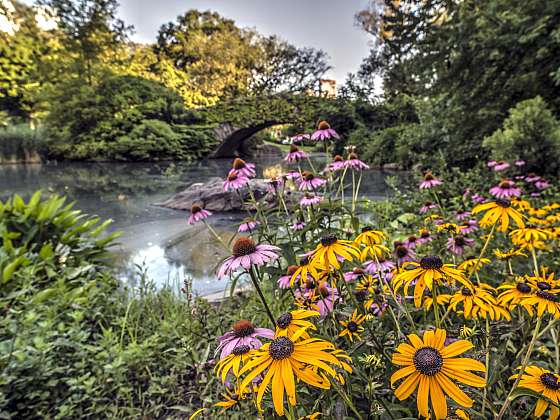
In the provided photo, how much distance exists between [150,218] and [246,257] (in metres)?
4.28

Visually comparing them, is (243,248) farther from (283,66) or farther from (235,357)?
(283,66)

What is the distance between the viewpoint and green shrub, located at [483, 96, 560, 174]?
3330mm

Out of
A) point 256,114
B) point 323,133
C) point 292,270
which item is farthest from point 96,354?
point 256,114

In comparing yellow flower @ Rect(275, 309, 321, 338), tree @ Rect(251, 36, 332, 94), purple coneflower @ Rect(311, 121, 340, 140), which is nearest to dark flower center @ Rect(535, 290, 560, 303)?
yellow flower @ Rect(275, 309, 321, 338)

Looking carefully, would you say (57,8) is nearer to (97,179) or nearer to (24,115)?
(24,115)

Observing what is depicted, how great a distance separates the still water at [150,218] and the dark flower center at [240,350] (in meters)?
0.63

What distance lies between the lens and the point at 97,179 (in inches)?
316

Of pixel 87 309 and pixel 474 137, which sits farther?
pixel 474 137

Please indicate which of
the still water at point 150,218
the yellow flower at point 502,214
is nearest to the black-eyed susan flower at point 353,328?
the yellow flower at point 502,214

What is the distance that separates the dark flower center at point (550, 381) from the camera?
53 centimetres

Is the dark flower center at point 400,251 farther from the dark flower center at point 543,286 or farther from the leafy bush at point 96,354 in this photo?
the leafy bush at point 96,354

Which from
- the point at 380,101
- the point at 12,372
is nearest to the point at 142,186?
the point at 12,372

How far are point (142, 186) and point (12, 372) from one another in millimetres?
6429

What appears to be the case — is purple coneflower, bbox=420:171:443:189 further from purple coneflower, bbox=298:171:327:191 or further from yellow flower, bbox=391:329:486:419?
yellow flower, bbox=391:329:486:419
